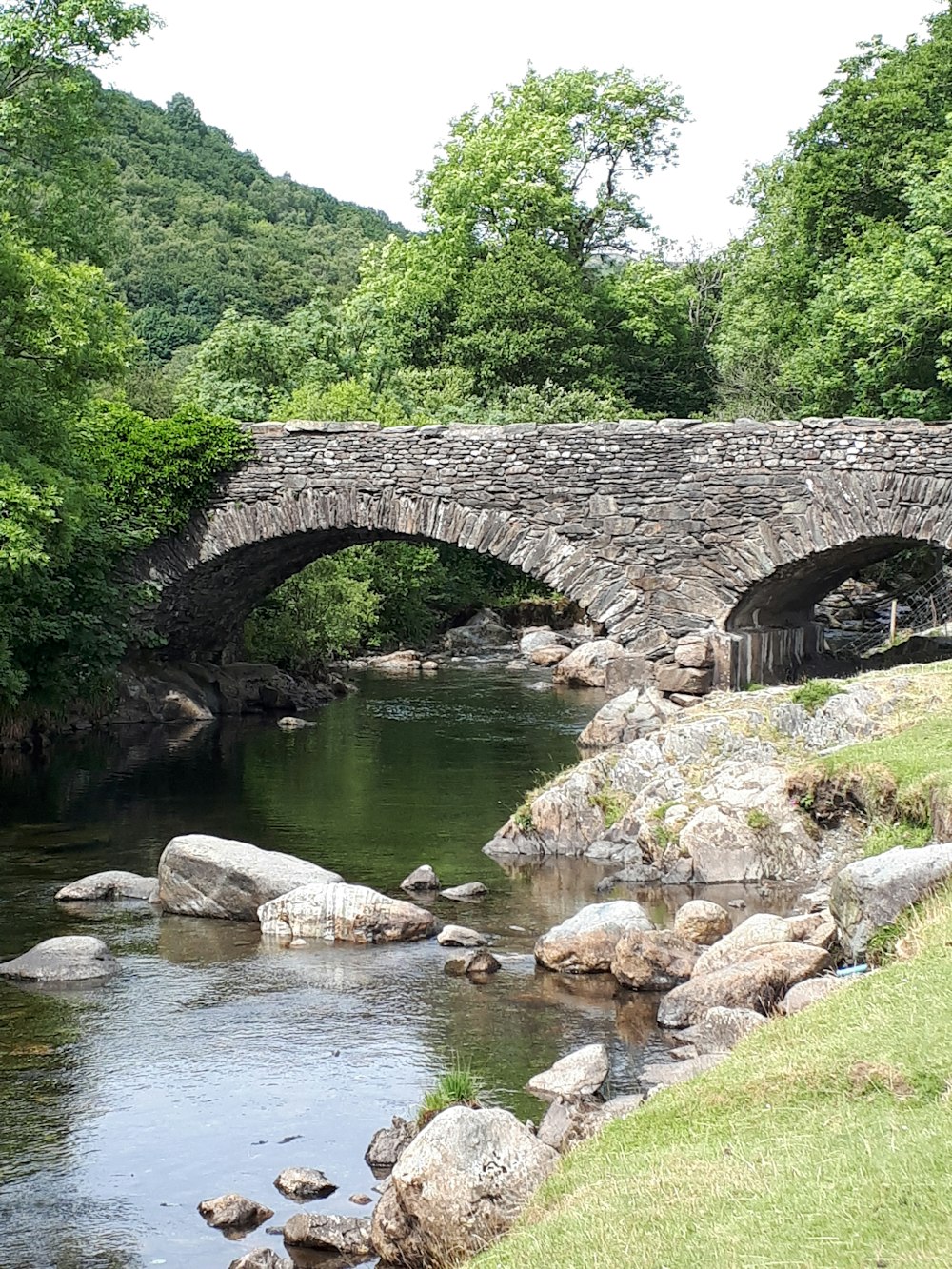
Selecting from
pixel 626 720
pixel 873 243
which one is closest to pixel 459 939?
pixel 626 720

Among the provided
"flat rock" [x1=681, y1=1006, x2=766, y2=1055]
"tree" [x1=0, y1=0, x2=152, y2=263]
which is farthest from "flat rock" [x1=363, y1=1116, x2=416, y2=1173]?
"tree" [x1=0, y1=0, x2=152, y2=263]

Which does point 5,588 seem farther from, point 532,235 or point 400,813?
point 532,235

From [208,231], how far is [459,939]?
56555 millimetres

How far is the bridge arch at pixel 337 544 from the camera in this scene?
23.3 meters

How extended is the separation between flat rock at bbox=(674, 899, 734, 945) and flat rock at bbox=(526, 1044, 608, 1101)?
9.35 ft

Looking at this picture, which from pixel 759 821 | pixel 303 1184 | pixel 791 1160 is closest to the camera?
pixel 791 1160

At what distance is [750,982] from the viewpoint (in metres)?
9.51

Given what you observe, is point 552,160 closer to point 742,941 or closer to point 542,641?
point 542,641

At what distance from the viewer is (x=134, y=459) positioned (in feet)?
81.4

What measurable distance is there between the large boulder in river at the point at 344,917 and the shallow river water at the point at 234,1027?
0.92ft

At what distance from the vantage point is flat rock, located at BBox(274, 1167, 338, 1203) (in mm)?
7418

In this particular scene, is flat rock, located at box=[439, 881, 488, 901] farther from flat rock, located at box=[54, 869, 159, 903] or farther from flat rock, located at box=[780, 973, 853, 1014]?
flat rock, located at box=[780, 973, 853, 1014]

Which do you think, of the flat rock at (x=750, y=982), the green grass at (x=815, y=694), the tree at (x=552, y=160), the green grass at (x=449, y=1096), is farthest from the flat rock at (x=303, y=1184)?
the tree at (x=552, y=160)

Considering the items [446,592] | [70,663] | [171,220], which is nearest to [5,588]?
[70,663]
